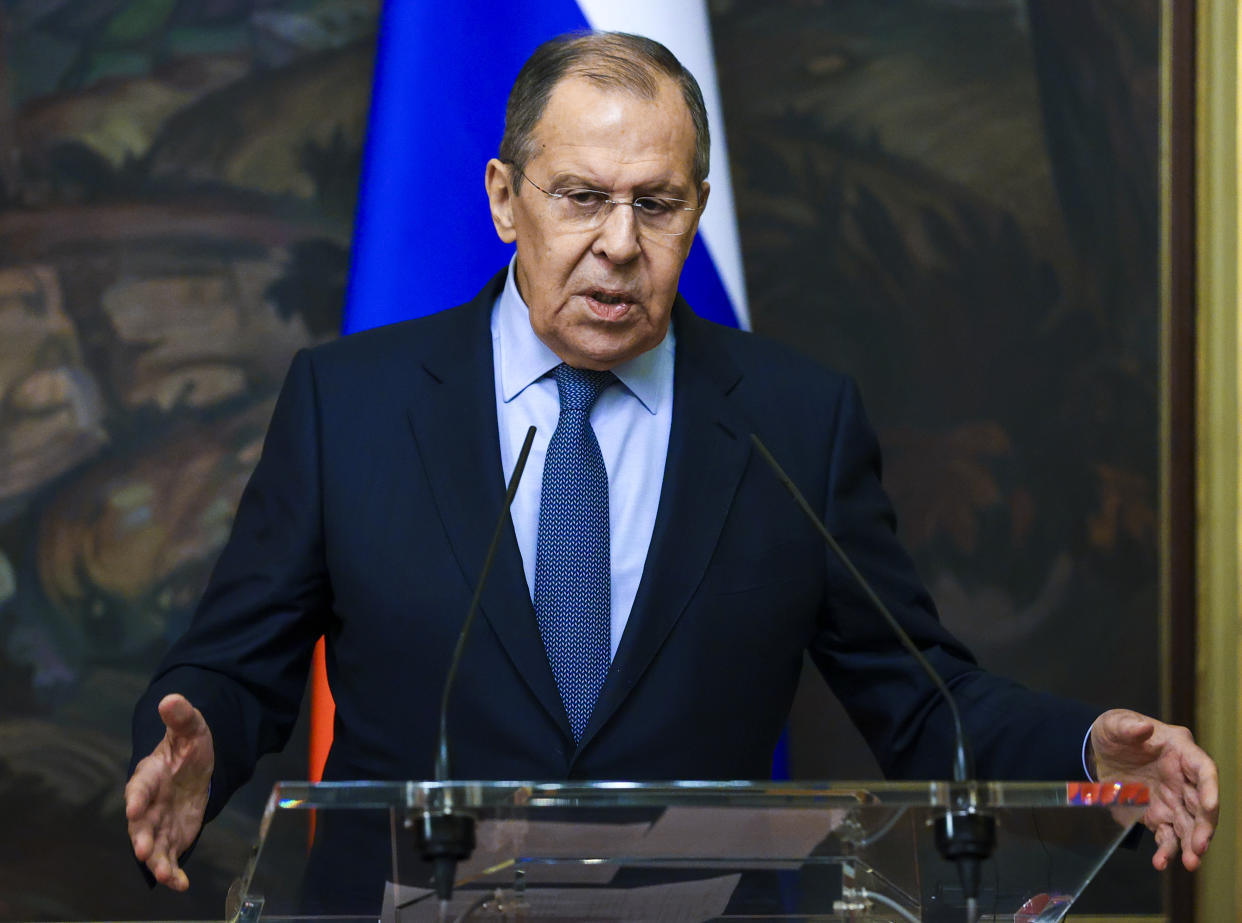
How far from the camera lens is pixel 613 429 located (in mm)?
2547

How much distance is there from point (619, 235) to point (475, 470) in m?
0.42

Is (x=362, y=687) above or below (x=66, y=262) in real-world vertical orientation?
below

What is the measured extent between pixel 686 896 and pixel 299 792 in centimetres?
42

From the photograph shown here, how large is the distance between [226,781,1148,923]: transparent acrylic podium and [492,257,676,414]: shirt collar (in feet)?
3.54

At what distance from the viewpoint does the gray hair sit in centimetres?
244

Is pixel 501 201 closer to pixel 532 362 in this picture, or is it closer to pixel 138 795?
pixel 532 362

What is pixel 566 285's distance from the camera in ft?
7.98

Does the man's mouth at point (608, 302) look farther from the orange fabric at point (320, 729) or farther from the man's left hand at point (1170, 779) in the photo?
the orange fabric at point (320, 729)

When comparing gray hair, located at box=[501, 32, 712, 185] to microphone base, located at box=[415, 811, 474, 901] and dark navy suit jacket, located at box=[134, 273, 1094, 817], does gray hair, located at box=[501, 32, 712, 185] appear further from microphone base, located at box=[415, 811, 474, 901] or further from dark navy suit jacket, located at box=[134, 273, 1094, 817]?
microphone base, located at box=[415, 811, 474, 901]

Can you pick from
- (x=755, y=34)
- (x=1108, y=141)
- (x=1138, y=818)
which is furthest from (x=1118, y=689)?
(x=1138, y=818)

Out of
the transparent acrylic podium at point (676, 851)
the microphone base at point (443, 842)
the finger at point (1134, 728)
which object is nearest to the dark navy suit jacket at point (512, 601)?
the finger at point (1134, 728)

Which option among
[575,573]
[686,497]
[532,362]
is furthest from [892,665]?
[532,362]

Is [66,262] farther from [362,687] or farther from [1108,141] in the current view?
[1108,141]

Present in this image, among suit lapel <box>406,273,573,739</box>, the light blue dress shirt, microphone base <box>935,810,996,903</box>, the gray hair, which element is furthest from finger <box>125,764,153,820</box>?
the gray hair
